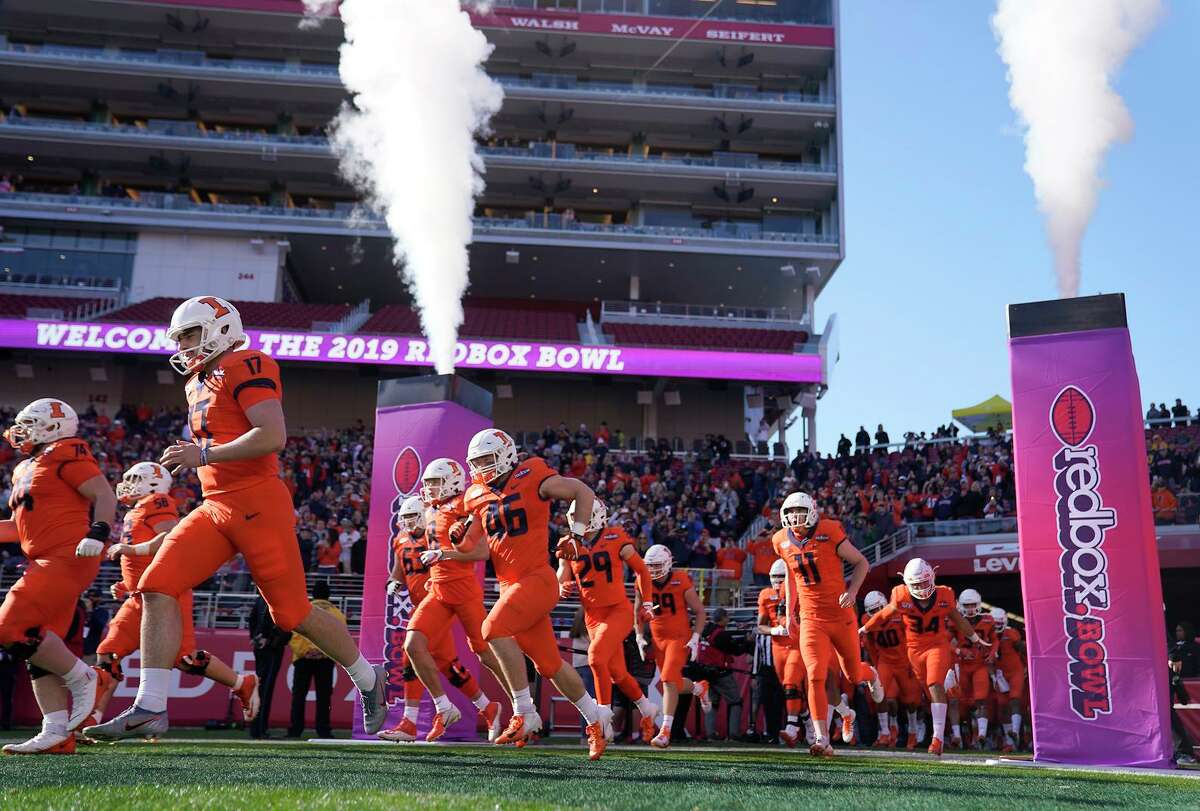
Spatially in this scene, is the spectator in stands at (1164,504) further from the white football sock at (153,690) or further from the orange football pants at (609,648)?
the white football sock at (153,690)

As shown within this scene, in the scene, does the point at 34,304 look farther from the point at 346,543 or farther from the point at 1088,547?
the point at 1088,547

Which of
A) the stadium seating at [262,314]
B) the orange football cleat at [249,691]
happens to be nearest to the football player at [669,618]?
the orange football cleat at [249,691]

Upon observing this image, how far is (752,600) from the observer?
64.6 feet

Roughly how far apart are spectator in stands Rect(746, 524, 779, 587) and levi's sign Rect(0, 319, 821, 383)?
46.6ft

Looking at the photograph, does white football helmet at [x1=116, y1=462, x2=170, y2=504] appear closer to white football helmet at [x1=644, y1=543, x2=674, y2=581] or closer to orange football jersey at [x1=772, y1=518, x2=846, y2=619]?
white football helmet at [x1=644, y1=543, x2=674, y2=581]

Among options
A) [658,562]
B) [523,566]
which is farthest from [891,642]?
[523,566]

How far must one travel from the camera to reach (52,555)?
24.0ft

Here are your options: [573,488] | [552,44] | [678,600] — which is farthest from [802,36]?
[573,488]

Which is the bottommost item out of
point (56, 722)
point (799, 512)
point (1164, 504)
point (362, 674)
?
point (56, 722)

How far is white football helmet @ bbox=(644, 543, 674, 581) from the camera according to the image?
1166 cm

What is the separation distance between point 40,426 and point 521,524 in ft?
11.6

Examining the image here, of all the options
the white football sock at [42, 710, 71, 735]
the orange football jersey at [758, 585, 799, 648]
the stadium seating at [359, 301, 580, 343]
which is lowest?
the white football sock at [42, 710, 71, 735]

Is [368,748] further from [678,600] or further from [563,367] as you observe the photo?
[563,367]

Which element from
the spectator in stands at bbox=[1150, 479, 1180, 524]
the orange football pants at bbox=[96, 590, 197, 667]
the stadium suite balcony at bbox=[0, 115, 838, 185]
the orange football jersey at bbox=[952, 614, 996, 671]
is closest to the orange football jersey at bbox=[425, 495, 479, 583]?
the orange football pants at bbox=[96, 590, 197, 667]
